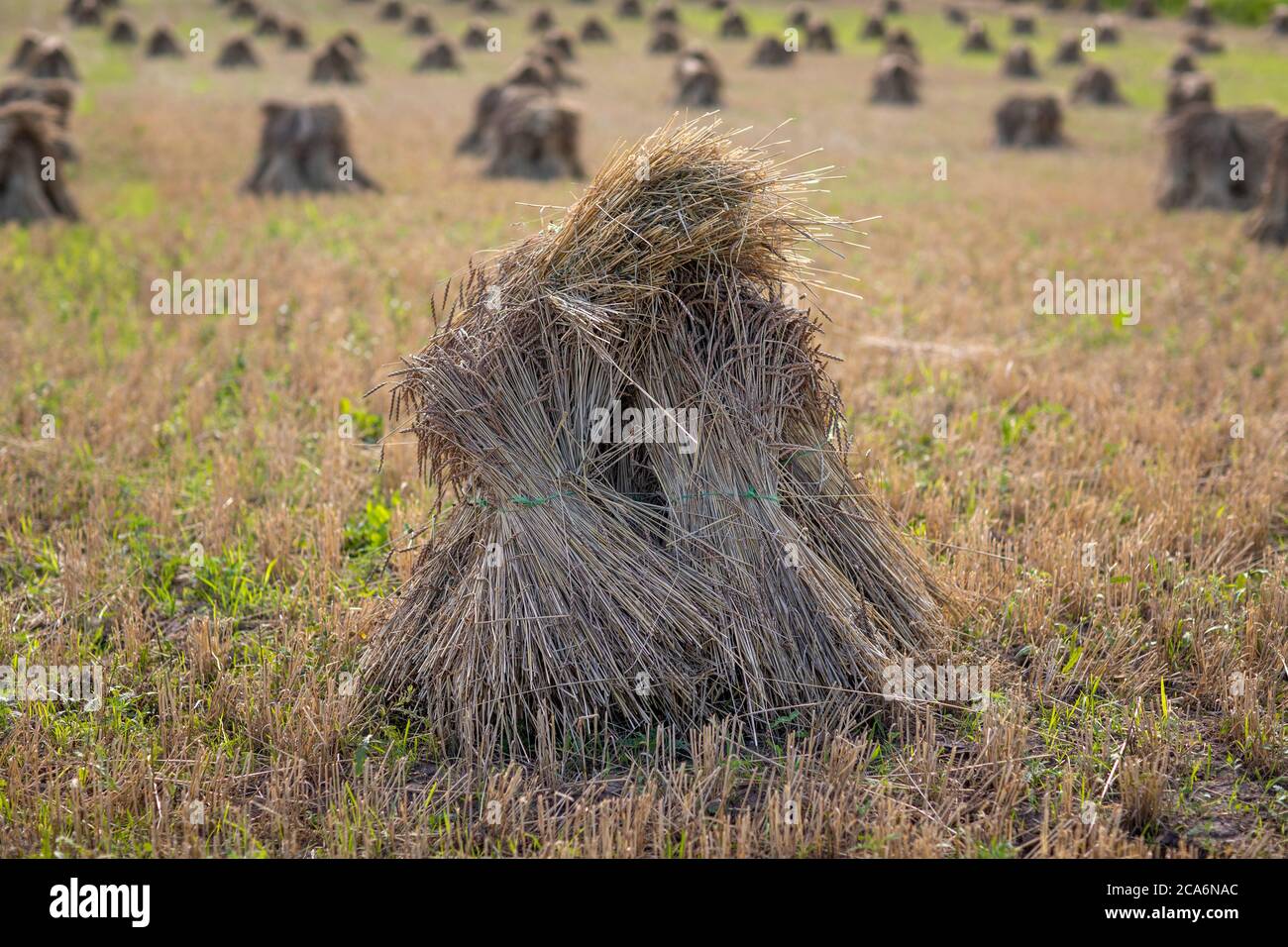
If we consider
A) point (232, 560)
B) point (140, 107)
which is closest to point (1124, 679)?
point (232, 560)

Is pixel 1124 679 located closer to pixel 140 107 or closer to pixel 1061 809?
pixel 1061 809

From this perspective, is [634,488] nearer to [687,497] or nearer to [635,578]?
[687,497]

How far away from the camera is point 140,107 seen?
2127 centimetres

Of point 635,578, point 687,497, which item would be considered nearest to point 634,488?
point 687,497

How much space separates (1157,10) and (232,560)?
138 ft

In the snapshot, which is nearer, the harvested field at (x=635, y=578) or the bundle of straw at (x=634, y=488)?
the harvested field at (x=635, y=578)

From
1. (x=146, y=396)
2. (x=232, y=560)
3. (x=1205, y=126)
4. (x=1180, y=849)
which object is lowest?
(x=1180, y=849)

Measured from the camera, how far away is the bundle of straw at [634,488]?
3783 mm

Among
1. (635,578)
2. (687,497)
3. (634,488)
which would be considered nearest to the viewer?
(635,578)

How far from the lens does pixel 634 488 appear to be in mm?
4098

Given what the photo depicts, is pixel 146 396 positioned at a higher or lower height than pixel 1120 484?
higher

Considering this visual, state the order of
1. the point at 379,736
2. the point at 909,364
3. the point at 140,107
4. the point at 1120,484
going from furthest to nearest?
the point at 140,107, the point at 909,364, the point at 1120,484, the point at 379,736

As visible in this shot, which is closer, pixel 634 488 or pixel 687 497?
pixel 687 497

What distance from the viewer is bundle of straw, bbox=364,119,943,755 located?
3783 mm
